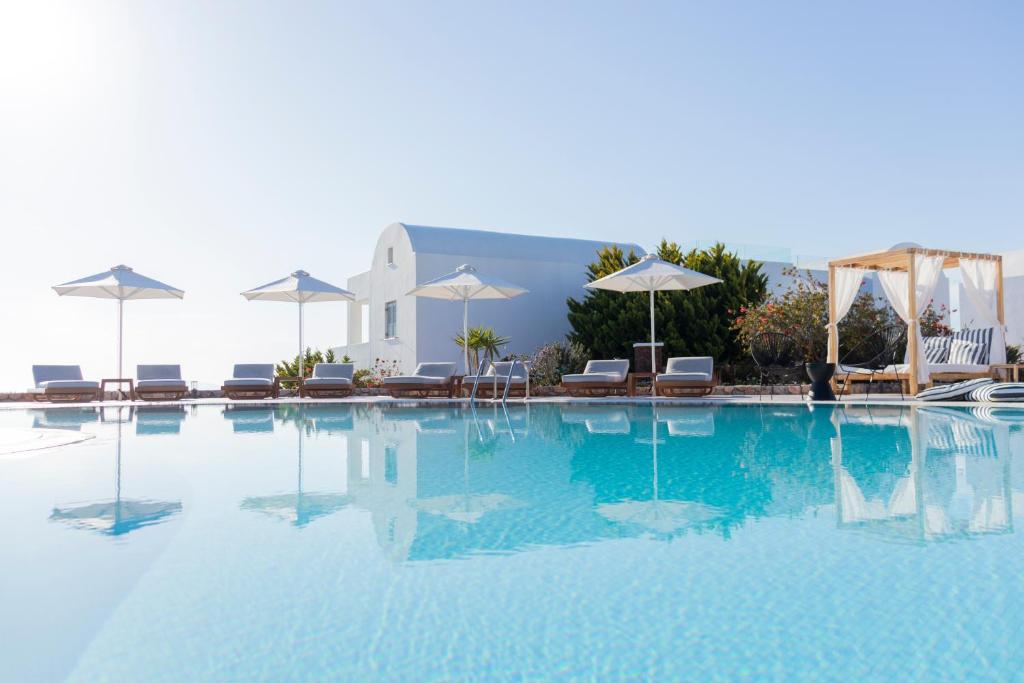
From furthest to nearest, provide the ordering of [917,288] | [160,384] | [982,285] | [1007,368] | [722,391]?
[722,391], [160,384], [982,285], [1007,368], [917,288]

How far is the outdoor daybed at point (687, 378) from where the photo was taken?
14.0m

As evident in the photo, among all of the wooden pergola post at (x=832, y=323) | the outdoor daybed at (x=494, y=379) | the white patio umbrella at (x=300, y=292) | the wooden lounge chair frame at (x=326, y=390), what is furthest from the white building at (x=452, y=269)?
the wooden pergola post at (x=832, y=323)

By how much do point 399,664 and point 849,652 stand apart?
3.83 feet

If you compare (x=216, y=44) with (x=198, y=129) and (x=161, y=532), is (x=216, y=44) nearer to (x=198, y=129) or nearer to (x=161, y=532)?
(x=198, y=129)

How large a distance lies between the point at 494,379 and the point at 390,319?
22.3 ft

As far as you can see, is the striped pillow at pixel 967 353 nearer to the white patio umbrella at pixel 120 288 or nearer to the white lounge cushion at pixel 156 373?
the white lounge cushion at pixel 156 373

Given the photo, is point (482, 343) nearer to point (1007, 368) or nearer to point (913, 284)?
point (913, 284)

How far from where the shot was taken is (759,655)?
6.67 feet

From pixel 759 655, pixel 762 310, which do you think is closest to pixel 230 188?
pixel 762 310

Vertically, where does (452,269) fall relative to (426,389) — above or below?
above

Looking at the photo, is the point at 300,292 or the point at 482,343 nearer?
the point at 300,292

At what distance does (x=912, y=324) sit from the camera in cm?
1324

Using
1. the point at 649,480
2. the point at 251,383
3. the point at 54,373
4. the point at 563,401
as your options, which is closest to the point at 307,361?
the point at 251,383

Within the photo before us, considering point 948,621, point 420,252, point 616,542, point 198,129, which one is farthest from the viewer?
point 420,252
